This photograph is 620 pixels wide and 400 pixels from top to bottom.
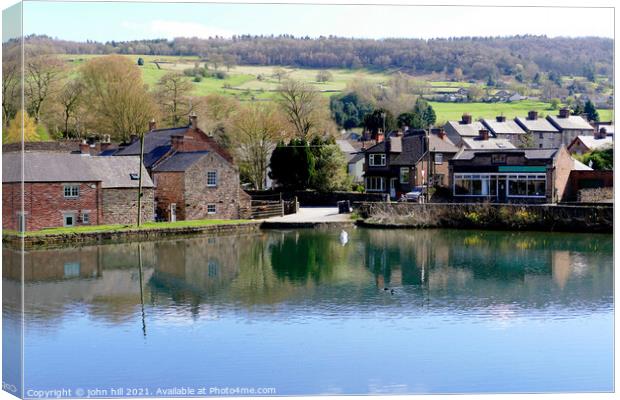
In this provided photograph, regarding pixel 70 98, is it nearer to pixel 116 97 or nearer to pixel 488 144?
pixel 116 97

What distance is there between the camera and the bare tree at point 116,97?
21.8 metres

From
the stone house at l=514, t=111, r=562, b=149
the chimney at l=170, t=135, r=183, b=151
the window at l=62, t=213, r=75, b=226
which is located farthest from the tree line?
the stone house at l=514, t=111, r=562, b=149

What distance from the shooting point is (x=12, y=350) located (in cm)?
936

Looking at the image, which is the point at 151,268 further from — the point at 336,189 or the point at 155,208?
the point at 336,189

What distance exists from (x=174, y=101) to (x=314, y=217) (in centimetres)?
791

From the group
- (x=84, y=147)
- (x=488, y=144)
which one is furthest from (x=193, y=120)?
(x=488, y=144)

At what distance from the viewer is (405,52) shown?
1606cm

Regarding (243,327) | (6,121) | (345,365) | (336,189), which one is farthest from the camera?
(336,189)

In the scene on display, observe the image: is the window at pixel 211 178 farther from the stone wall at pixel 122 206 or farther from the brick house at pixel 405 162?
the brick house at pixel 405 162

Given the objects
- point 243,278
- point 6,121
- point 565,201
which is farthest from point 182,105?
point 6,121

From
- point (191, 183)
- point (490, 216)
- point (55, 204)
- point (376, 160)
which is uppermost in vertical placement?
point (376, 160)

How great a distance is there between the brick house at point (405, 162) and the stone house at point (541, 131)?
596 centimetres

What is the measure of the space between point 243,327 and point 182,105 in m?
24.8

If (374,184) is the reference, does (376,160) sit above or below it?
above
